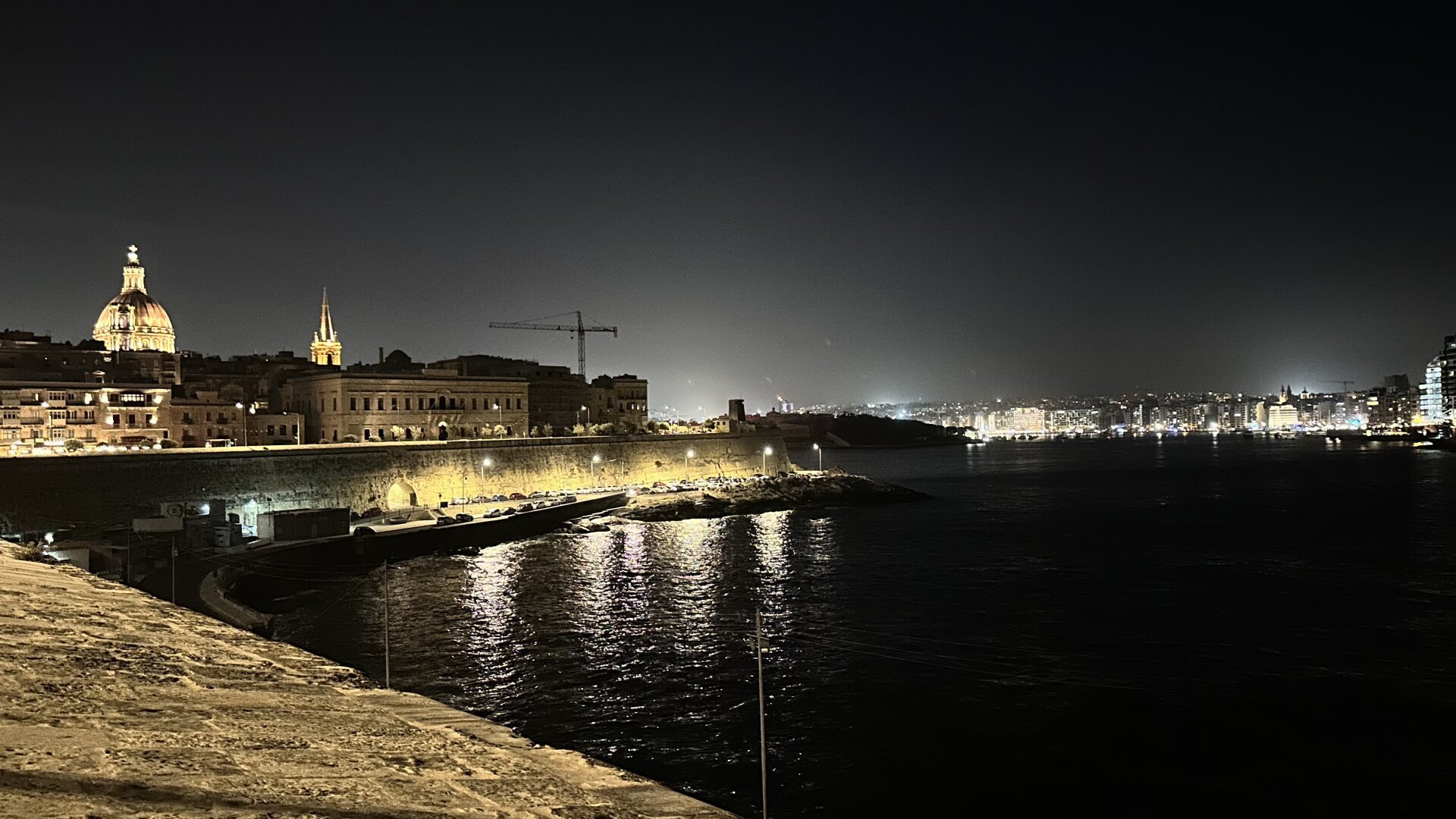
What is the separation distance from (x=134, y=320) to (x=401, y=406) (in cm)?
3194

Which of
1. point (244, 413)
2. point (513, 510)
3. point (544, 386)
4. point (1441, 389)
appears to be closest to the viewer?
point (513, 510)

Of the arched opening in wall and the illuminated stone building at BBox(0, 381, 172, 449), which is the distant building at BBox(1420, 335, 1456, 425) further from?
the illuminated stone building at BBox(0, 381, 172, 449)

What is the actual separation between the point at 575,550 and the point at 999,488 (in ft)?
133

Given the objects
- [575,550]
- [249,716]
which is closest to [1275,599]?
[575,550]

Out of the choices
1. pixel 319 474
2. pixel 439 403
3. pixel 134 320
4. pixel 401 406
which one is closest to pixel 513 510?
pixel 319 474

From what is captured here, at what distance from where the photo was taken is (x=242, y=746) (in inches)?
270

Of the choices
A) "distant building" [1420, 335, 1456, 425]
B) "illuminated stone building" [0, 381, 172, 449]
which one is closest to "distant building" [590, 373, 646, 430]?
"illuminated stone building" [0, 381, 172, 449]

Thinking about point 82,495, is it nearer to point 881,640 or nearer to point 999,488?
point 881,640

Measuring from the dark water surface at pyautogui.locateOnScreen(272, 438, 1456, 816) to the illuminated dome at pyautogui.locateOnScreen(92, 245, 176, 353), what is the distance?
49.1m

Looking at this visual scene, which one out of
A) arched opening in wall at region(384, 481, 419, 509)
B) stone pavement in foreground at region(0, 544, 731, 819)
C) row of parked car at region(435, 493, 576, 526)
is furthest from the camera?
arched opening in wall at region(384, 481, 419, 509)

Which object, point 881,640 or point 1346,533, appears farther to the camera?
point 1346,533

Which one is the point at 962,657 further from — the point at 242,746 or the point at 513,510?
Answer: the point at 513,510

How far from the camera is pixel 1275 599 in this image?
25703 millimetres

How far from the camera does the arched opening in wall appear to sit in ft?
134
